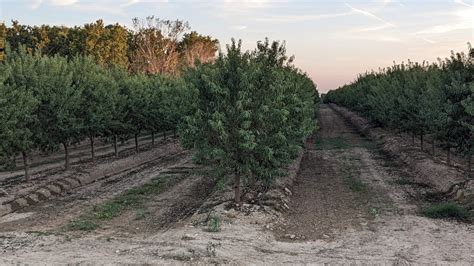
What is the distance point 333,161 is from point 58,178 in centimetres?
1691

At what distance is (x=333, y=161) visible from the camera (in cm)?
3156

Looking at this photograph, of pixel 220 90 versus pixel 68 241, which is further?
pixel 220 90

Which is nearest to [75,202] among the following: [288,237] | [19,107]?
[19,107]

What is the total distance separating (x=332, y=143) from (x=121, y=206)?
26745 mm

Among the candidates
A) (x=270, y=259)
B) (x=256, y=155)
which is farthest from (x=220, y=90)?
(x=270, y=259)

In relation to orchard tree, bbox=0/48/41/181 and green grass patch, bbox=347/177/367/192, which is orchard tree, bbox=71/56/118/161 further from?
green grass patch, bbox=347/177/367/192

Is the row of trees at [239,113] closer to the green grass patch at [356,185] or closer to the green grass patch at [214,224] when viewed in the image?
the green grass patch at [214,224]

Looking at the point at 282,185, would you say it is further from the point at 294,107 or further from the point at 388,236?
the point at 388,236

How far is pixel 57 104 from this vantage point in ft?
82.4

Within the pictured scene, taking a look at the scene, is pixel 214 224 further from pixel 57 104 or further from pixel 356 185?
pixel 57 104

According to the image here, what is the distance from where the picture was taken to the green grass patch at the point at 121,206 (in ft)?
54.3

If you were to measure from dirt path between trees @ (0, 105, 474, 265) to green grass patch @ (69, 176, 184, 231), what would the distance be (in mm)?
585

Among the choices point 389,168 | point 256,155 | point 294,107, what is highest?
point 294,107

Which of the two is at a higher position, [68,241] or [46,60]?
[46,60]
